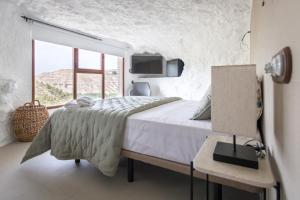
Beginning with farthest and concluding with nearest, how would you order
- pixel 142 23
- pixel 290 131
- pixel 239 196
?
pixel 142 23 → pixel 239 196 → pixel 290 131

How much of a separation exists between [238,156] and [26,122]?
3278mm

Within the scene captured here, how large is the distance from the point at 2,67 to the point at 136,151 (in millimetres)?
2685

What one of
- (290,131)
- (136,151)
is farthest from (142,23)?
(290,131)

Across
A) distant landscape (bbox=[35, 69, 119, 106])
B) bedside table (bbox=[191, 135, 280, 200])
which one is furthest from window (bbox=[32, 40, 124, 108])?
bedside table (bbox=[191, 135, 280, 200])

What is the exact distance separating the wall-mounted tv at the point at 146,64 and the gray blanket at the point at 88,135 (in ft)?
9.66

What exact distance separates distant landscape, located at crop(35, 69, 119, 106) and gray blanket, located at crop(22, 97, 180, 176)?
71.8 inches

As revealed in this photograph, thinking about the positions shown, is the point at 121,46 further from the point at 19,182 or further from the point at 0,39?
the point at 19,182

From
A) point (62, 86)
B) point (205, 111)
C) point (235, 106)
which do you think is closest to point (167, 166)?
point (205, 111)

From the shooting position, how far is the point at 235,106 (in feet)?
2.93

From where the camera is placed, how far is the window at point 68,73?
3695 mm

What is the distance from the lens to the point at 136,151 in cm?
175

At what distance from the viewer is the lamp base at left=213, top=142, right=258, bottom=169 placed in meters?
0.85

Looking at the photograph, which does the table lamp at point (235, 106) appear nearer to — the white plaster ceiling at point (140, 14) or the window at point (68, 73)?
the white plaster ceiling at point (140, 14)

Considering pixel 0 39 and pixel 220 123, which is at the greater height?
pixel 0 39
